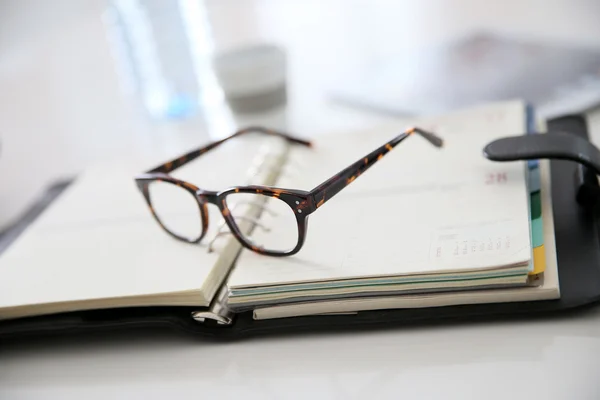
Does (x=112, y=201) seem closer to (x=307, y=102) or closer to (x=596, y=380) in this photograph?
(x=307, y=102)

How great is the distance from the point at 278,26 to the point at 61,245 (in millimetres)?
895

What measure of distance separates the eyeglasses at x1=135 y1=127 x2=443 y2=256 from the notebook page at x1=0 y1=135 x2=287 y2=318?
2 cm

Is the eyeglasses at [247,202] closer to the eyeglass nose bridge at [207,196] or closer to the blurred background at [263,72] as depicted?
the eyeglass nose bridge at [207,196]

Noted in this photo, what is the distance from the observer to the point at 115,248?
65 centimetres

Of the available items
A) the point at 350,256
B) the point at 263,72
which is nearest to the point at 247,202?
the point at 350,256

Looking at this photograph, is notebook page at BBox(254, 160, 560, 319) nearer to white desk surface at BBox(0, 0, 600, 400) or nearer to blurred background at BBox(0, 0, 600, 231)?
white desk surface at BBox(0, 0, 600, 400)

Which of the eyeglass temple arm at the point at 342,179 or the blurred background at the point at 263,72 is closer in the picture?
the eyeglass temple arm at the point at 342,179

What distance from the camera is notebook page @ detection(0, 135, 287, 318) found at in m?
0.57

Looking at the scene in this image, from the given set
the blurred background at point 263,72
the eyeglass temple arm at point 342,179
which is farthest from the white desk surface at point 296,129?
the eyeglass temple arm at point 342,179

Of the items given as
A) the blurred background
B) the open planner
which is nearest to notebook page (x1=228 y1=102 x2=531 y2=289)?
the open planner

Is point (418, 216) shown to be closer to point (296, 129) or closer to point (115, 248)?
point (115, 248)

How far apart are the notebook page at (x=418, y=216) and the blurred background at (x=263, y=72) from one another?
187mm

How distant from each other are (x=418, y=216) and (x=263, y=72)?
38 cm

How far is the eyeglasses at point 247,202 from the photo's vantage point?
56 centimetres
